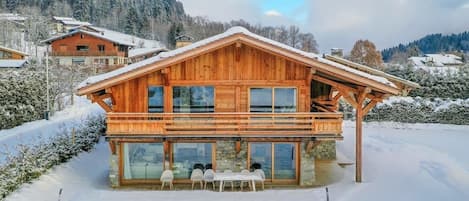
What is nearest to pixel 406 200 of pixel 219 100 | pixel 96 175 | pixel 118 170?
pixel 219 100

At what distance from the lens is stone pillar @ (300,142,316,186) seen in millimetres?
15281

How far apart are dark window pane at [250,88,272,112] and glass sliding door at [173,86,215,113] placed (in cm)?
151

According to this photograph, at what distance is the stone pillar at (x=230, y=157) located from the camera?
15.4 meters

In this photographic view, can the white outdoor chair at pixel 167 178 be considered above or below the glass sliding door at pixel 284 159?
below

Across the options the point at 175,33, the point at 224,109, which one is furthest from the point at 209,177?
the point at 175,33

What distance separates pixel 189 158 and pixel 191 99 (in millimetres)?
2159

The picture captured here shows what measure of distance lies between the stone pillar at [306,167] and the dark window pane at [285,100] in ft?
4.61

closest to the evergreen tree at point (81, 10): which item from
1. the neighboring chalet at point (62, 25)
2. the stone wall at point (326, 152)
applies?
the neighboring chalet at point (62, 25)

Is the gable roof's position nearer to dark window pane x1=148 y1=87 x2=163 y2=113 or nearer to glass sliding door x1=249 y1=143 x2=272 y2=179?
dark window pane x1=148 y1=87 x2=163 y2=113

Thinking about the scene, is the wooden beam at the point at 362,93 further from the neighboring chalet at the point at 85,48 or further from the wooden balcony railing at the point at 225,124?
the neighboring chalet at the point at 85,48

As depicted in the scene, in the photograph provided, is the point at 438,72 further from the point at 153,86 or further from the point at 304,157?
the point at 153,86

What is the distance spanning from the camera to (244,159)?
1554 centimetres

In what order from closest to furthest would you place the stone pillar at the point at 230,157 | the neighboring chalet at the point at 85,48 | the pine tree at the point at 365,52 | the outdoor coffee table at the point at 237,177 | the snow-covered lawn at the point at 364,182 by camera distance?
the snow-covered lawn at the point at 364,182, the outdoor coffee table at the point at 237,177, the stone pillar at the point at 230,157, the pine tree at the point at 365,52, the neighboring chalet at the point at 85,48

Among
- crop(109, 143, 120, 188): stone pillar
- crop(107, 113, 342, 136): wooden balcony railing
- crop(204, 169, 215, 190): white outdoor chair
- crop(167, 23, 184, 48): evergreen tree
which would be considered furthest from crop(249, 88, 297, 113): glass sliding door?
crop(167, 23, 184, 48): evergreen tree
